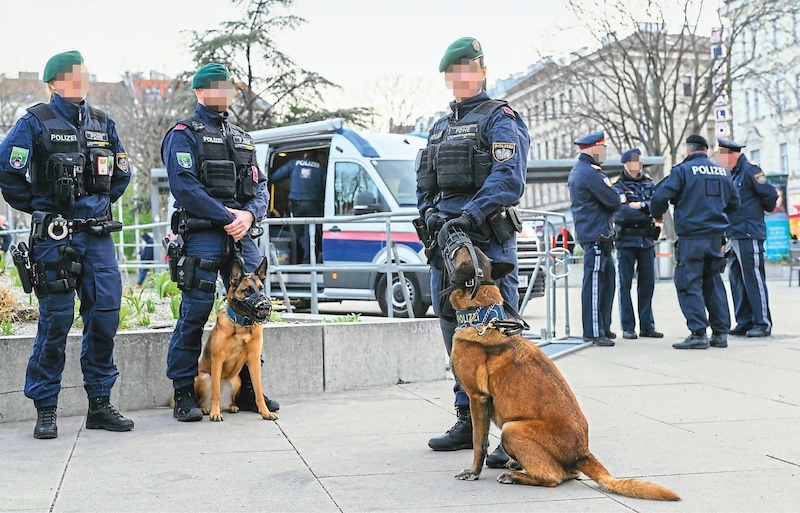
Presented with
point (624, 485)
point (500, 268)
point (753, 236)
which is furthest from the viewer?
point (753, 236)

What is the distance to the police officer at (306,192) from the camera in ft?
41.8

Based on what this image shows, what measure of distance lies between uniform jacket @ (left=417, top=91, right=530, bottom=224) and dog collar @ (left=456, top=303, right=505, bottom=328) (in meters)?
0.46

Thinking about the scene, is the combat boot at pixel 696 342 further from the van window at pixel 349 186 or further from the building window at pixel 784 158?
the building window at pixel 784 158

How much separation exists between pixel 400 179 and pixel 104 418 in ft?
23.9

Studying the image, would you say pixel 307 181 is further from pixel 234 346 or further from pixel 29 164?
pixel 29 164

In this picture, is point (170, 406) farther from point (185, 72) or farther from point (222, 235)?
point (185, 72)

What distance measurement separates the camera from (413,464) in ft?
14.1

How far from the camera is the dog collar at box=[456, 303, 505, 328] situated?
3.95 metres

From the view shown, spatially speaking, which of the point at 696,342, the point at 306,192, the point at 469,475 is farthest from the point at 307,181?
the point at 469,475

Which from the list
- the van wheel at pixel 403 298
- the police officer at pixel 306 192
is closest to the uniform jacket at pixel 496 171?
the van wheel at pixel 403 298

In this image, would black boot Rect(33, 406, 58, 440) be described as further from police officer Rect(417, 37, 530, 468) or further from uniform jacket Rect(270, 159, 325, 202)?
uniform jacket Rect(270, 159, 325, 202)

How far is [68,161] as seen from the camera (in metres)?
5.01

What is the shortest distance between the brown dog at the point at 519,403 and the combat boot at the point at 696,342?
5.09 m

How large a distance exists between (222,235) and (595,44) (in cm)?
2729
